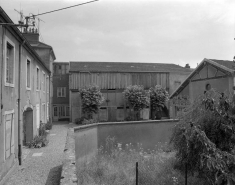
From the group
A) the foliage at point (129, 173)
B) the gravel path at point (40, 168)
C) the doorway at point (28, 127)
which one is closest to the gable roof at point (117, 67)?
the doorway at point (28, 127)

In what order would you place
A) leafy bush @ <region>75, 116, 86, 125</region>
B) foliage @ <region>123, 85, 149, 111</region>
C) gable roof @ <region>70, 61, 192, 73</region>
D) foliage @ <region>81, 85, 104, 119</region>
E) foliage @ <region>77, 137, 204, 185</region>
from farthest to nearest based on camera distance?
gable roof @ <region>70, 61, 192, 73</region> < leafy bush @ <region>75, 116, 86, 125</region> < foliage @ <region>123, 85, 149, 111</region> < foliage @ <region>81, 85, 104, 119</region> < foliage @ <region>77, 137, 204, 185</region>

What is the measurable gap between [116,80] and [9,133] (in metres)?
18.3

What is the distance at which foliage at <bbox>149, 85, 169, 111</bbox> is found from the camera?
954 inches

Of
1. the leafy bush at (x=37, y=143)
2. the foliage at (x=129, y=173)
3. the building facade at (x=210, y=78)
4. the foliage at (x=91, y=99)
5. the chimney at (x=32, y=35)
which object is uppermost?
the chimney at (x=32, y=35)

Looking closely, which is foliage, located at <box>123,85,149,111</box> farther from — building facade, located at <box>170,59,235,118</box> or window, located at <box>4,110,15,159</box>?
window, located at <box>4,110,15,159</box>

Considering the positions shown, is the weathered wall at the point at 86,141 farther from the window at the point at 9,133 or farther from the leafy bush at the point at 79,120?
the leafy bush at the point at 79,120

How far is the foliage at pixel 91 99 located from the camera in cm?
2209

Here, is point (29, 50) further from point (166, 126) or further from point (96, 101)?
point (96, 101)

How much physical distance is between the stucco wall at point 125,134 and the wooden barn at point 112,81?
12013mm

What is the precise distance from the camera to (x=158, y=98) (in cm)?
2427

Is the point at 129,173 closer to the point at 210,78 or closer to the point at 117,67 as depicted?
the point at 210,78

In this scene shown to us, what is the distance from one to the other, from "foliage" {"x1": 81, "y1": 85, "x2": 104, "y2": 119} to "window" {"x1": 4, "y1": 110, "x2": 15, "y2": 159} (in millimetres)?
13697

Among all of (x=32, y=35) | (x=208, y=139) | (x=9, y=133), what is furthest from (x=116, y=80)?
(x=208, y=139)


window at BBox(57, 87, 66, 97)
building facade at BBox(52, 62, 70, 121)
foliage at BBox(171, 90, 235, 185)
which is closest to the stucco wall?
foliage at BBox(171, 90, 235, 185)
